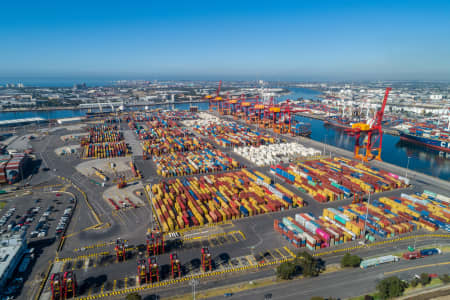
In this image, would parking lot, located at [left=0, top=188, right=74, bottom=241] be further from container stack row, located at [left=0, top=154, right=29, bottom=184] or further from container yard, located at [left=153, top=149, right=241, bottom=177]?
container yard, located at [left=153, top=149, right=241, bottom=177]

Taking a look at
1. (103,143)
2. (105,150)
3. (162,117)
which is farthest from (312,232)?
(162,117)

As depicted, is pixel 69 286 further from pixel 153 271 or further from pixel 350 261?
pixel 350 261

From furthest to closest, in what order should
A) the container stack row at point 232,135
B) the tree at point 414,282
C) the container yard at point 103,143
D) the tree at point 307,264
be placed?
the container stack row at point 232,135, the container yard at point 103,143, the tree at point 307,264, the tree at point 414,282

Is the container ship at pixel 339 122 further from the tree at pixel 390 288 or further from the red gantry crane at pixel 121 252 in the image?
the red gantry crane at pixel 121 252

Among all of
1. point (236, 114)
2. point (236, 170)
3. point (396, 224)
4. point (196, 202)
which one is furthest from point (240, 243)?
point (236, 114)

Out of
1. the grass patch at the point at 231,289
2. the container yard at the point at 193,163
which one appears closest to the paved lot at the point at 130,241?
the grass patch at the point at 231,289
